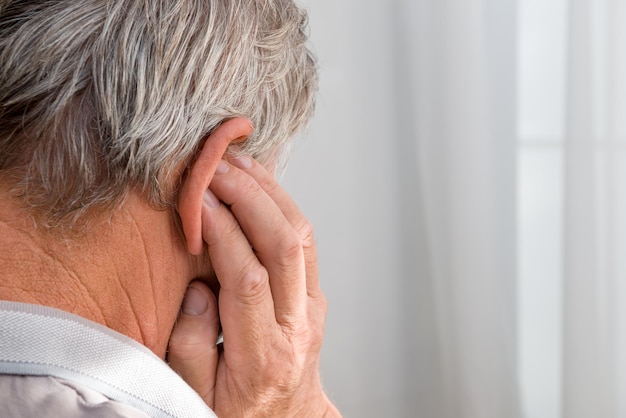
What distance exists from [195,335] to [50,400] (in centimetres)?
36

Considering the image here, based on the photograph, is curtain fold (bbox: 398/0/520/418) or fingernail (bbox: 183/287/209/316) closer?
fingernail (bbox: 183/287/209/316)

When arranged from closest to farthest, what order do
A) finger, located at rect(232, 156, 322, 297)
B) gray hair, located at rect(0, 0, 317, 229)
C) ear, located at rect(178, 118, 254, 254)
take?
gray hair, located at rect(0, 0, 317, 229) → ear, located at rect(178, 118, 254, 254) → finger, located at rect(232, 156, 322, 297)

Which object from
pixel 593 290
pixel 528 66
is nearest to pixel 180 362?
pixel 593 290

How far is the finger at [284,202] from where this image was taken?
3.12 feet

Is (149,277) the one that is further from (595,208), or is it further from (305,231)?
(595,208)

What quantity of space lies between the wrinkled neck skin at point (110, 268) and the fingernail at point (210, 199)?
48mm

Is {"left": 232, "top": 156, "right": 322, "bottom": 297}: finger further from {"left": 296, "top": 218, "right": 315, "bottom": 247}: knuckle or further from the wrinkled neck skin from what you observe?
the wrinkled neck skin

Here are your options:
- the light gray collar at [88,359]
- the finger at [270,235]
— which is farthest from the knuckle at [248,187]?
the light gray collar at [88,359]

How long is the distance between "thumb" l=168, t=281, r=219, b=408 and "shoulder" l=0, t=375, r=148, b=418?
0.31 m

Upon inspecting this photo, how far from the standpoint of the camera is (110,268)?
812 millimetres

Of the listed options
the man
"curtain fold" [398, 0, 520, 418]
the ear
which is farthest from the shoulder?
"curtain fold" [398, 0, 520, 418]

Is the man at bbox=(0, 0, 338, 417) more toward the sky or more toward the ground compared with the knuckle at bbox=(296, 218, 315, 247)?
more toward the sky

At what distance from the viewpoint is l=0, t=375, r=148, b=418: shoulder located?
0.61 metres

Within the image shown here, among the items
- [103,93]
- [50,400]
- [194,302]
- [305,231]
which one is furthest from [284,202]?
[50,400]
